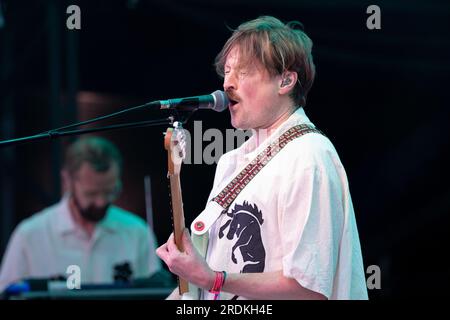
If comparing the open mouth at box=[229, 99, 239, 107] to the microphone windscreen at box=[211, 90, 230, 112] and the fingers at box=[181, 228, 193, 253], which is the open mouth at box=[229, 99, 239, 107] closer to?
the microphone windscreen at box=[211, 90, 230, 112]

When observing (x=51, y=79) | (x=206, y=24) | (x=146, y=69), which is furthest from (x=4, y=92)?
(x=206, y=24)

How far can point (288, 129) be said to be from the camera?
2.56 m

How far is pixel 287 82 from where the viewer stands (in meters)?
2.61

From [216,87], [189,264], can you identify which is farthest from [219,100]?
[216,87]

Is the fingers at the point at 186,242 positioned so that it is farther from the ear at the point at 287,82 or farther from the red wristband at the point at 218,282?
the ear at the point at 287,82

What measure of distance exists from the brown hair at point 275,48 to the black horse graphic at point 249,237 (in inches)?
16.6

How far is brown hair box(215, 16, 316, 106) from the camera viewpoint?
2.56 meters

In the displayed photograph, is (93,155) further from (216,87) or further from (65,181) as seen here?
(216,87)

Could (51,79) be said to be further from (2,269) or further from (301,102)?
(301,102)

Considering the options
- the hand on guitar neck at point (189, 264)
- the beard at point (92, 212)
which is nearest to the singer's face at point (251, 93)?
the hand on guitar neck at point (189, 264)

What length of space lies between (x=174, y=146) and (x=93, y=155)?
9.40ft

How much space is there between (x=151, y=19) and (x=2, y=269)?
5.98 ft

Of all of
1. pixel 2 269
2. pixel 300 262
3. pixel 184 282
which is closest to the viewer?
pixel 300 262

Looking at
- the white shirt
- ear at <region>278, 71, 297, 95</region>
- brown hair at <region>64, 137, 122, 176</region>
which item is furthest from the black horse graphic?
brown hair at <region>64, 137, 122, 176</region>
